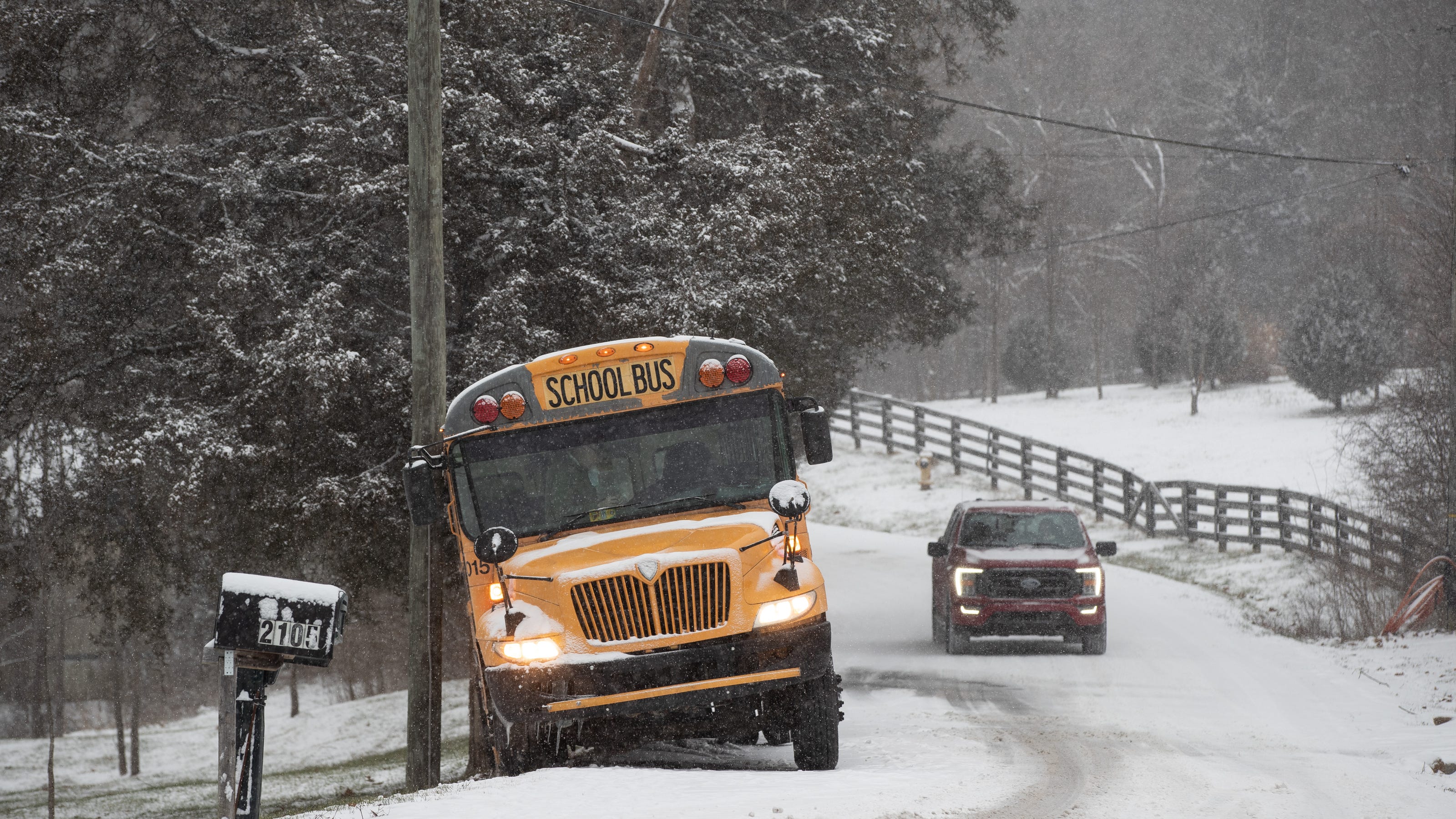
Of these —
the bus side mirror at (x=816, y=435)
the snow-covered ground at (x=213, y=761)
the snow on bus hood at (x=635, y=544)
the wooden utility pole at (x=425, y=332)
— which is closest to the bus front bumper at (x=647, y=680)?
the snow on bus hood at (x=635, y=544)

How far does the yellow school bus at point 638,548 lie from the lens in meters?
8.49

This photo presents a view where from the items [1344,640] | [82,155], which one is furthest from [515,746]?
[1344,640]

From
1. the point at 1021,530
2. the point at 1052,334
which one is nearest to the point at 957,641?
the point at 1021,530

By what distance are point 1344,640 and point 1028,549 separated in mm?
4568

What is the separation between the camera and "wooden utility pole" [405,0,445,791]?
40.6 feet

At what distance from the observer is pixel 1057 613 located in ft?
52.5

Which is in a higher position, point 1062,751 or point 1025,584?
point 1025,584

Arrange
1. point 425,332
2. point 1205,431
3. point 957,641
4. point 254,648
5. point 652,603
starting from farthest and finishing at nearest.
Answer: point 1205,431 < point 957,641 < point 425,332 < point 652,603 < point 254,648

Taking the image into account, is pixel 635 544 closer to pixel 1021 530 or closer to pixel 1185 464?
pixel 1021 530

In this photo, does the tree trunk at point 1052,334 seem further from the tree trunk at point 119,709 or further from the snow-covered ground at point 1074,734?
the tree trunk at point 119,709

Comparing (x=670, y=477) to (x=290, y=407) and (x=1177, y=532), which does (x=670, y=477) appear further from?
(x=1177, y=532)

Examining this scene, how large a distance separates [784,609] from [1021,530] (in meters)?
8.74

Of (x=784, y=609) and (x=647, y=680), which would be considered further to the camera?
(x=784, y=609)

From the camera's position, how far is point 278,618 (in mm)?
5891
